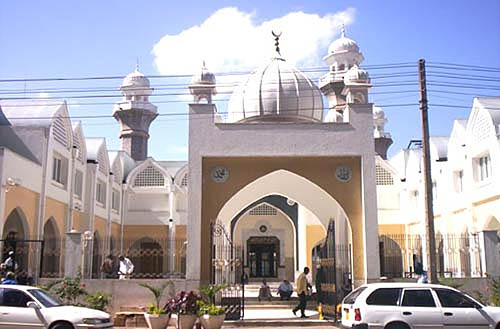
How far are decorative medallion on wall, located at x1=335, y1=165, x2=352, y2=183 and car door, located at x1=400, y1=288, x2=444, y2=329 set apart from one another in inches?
257

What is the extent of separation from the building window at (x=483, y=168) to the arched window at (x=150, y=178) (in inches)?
637

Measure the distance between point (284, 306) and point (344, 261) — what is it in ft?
8.47

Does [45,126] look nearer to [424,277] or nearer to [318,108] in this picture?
[318,108]

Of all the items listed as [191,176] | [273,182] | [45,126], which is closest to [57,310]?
[191,176]

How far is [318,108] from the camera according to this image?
20734 mm

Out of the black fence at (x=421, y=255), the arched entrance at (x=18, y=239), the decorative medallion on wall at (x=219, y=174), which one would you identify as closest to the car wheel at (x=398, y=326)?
the decorative medallion on wall at (x=219, y=174)

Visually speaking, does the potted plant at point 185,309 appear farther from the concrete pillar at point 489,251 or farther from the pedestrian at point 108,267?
the concrete pillar at point 489,251

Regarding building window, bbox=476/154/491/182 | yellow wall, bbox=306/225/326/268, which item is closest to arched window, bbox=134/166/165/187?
yellow wall, bbox=306/225/326/268

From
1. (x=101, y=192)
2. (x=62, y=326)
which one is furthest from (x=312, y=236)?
(x=62, y=326)

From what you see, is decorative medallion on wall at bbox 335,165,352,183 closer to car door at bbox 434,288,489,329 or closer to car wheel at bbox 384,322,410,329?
car door at bbox 434,288,489,329

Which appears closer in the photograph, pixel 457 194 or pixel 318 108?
pixel 318 108

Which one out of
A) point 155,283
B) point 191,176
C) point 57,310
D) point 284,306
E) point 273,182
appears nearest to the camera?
point 57,310

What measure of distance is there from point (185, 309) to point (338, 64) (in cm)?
2779

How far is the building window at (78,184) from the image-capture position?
2500cm
